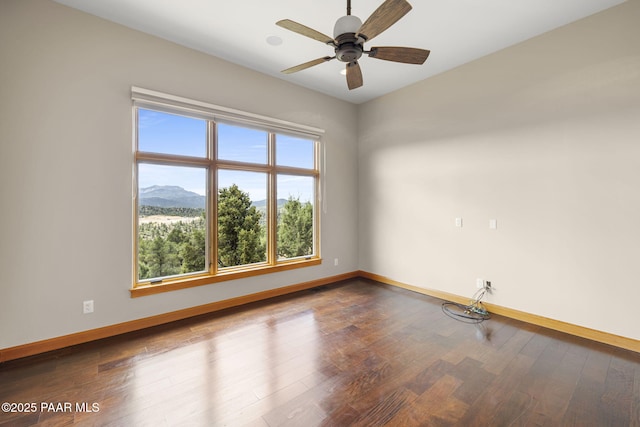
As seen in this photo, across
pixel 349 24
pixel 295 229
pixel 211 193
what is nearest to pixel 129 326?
pixel 211 193

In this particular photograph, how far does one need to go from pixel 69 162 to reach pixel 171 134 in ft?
3.32

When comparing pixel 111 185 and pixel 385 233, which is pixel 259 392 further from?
pixel 385 233

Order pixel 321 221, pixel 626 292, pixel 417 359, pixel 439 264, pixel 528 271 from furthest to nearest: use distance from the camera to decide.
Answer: pixel 321 221 → pixel 439 264 → pixel 528 271 → pixel 626 292 → pixel 417 359

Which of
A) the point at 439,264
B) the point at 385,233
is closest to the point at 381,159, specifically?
the point at 385,233

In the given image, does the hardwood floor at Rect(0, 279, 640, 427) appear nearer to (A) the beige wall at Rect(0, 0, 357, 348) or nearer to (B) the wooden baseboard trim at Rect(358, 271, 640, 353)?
(B) the wooden baseboard trim at Rect(358, 271, 640, 353)

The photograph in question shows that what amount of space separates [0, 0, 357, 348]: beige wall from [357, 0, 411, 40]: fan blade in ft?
7.69

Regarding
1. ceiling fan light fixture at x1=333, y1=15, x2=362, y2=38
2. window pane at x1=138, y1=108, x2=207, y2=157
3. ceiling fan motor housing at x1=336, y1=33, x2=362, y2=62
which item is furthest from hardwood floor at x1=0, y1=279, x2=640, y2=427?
ceiling fan light fixture at x1=333, y1=15, x2=362, y2=38

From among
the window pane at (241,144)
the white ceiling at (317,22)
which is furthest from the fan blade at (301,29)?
the window pane at (241,144)

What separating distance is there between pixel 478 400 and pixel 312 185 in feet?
11.6

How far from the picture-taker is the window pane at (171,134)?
10.0ft

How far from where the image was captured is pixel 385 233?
4.75 m

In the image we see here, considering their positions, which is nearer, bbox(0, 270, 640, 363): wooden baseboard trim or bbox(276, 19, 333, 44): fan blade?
bbox(276, 19, 333, 44): fan blade

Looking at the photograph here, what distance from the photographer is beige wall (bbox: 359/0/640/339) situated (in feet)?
8.54

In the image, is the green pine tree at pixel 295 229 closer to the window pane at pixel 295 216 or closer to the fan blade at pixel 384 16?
the window pane at pixel 295 216
